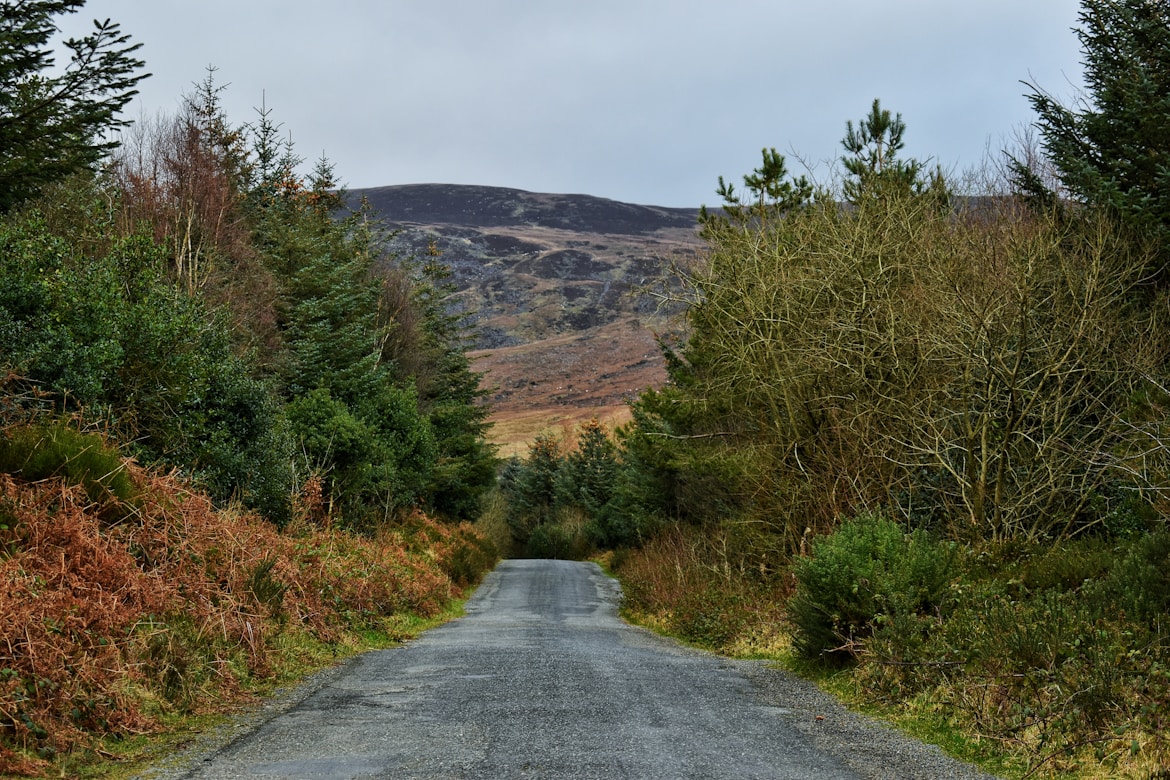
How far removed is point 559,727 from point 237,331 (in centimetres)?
1894

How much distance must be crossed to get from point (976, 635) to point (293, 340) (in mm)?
24278

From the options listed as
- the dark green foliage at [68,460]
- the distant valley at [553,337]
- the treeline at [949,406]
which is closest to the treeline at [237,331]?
the dark green foliage at [68,460]

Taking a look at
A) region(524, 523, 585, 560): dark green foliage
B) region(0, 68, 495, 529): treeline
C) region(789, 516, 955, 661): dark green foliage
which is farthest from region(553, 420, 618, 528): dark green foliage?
region(789, 516, 955, 661): dark green foliage

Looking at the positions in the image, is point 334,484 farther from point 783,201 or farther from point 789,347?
point 783,201

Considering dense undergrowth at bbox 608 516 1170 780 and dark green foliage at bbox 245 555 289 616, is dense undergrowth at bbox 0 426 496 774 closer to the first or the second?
dark green foliage at bbox 245 555 289 616

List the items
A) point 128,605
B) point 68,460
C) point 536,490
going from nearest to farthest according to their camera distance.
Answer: point 128,605 → point 68,460 → point 536,490

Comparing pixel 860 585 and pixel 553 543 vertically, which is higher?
pixel 860 585

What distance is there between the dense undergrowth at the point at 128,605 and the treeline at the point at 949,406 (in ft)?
21.0

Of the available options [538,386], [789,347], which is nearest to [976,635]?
[789,347]

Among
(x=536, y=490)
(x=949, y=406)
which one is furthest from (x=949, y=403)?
(x=536, y=490)

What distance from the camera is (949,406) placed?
16.6m

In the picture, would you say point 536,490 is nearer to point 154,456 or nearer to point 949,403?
point 949,403

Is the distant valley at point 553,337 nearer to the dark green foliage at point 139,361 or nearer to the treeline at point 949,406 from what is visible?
the treeline at point 949,406

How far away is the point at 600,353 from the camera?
147125 millimetres
